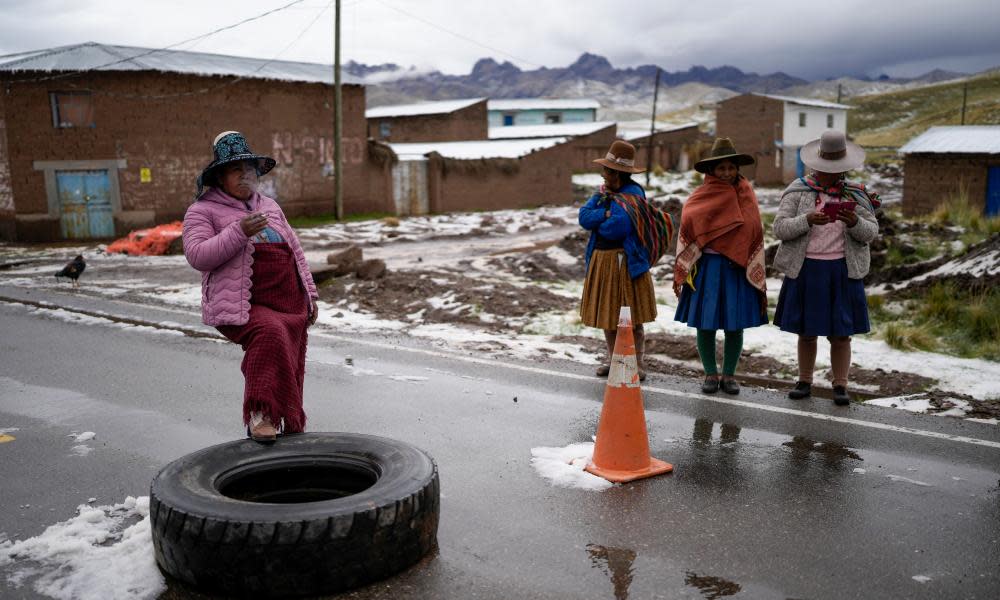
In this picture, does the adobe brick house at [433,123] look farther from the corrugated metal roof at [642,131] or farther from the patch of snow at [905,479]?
the patch of snow at [905,479]

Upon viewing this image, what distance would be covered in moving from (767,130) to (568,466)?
59.2 meters

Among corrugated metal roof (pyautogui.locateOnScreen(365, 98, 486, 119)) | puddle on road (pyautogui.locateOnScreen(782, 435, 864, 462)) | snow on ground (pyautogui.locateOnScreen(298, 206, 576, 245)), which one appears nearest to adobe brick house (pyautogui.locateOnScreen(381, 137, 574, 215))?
snow on ground (pyautogui.locateOnScreen(298, 206, 576, 245))

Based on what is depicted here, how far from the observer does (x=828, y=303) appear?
6.64m

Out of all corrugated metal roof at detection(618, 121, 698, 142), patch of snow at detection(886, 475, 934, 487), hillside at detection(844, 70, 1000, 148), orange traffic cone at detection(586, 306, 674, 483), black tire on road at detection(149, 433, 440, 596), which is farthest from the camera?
hillside at detection(844, 70, 1000, 148)

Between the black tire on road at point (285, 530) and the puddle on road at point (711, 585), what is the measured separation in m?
1.18

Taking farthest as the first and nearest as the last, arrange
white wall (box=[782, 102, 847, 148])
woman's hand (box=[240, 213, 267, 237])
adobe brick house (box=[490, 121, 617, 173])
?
white wall (box=[782, 102, 847, 148])
adobe brick house (box=[490, 121, 617, 173])
woman's hand (box=[240, 213, 267, 237])

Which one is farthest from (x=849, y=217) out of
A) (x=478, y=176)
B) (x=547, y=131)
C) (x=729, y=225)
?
(x=547, y=131)

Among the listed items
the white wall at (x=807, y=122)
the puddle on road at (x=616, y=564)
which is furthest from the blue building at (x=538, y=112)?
the puddle on road at (x=616, y=564)

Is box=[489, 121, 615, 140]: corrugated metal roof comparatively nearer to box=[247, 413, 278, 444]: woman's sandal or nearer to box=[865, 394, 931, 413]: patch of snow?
box=[865, 394, 931, 413]: patch of snow

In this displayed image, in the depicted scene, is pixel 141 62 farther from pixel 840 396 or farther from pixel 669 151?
pixel 669 151

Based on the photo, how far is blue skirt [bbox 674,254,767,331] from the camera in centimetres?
683

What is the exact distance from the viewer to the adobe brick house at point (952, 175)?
2814 centimetres

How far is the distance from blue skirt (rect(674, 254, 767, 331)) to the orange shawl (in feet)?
0.27

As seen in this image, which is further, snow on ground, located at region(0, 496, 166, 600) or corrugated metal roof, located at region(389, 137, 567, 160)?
corrugated metal roof, located at region(389, 137, 567, 160)
